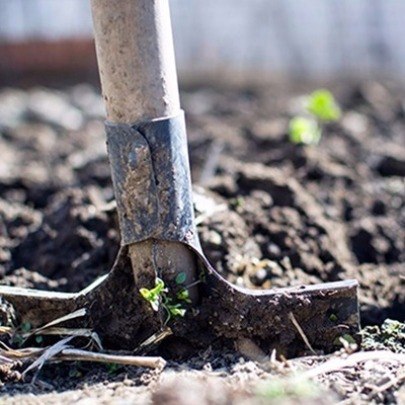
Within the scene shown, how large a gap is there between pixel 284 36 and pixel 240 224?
472 centimetres

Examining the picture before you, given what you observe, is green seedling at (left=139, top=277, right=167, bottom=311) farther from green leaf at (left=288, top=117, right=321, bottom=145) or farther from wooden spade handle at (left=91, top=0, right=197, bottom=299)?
green leaf at (left=288, top=117, right=321, bottom=145)

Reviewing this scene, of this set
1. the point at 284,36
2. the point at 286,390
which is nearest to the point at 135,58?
the point at 286,390

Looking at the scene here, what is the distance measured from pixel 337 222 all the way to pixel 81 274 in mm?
973

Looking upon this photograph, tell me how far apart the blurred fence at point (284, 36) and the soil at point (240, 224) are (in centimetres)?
208

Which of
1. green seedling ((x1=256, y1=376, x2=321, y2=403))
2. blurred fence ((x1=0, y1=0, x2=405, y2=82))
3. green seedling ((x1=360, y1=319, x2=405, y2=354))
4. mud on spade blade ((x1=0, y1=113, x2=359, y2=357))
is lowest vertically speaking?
green seedling ((x1=360, y1=319, x2=405, y2=354))

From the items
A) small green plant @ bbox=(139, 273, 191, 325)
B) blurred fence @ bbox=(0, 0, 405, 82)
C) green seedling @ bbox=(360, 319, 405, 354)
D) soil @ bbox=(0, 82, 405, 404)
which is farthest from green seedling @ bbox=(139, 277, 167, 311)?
blurred fence @ bbox=(0, 0, 405, 82)

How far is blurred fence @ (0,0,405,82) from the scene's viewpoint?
23.6ft

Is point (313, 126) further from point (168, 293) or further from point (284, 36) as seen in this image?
point (284, 36)

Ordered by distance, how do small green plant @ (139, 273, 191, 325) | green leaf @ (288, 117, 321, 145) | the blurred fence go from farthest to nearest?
the blurred fence < green leaf @ (288, 117, 321, 145) < small green plant @ (139, 273, 191, 325)

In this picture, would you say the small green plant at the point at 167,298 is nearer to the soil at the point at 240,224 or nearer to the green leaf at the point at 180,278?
the green leaf at the point at 180,278

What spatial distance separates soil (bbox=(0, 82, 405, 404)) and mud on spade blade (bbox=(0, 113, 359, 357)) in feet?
0.29

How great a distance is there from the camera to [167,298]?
2.28 metres

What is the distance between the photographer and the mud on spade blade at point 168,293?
2.22 metres

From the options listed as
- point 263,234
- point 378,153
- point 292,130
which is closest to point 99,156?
point 292,130
